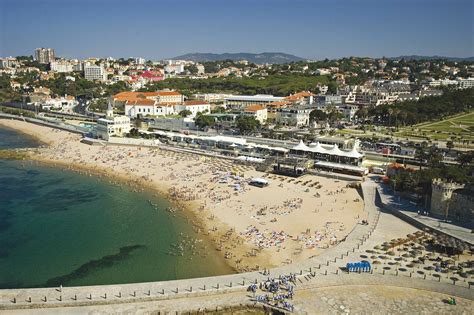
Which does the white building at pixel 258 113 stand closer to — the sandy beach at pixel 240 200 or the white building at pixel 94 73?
the sandy beach at pixel 240 200

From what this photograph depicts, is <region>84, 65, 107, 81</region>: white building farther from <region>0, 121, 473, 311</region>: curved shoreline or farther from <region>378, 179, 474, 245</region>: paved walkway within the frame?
<region>0, 121, 473, 311</region>: curved shoreline

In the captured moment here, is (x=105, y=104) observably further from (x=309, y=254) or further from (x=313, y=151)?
(x=309, y=254)

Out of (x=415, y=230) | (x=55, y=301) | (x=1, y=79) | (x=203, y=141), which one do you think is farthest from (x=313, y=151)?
(x=1, y=79)

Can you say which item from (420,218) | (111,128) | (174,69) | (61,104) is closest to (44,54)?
(174,69)

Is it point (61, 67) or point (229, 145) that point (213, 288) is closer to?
point (229, 145)

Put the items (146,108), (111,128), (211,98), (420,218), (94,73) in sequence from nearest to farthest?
1. (420,218)
2. (111,128)
3. (146,108)
4. (211,98)
5. (94,73)
